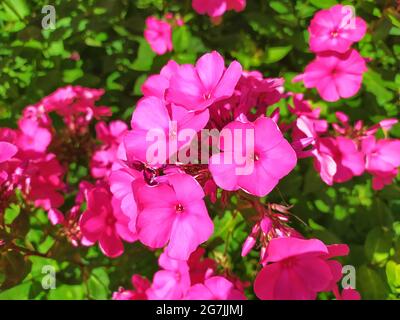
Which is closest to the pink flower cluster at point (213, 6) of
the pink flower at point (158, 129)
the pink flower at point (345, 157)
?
the pink flower at point (345, 157)

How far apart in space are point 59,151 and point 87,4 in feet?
2.17

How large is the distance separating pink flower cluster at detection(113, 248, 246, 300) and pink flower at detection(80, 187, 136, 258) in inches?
5.7

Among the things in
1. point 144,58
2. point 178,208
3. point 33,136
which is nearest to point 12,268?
point 33,136

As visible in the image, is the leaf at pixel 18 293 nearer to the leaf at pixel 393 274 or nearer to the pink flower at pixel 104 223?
the pink flower at pixel 104 223

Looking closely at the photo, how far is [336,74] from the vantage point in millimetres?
1597

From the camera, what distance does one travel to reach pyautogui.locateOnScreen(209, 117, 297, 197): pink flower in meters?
0.83

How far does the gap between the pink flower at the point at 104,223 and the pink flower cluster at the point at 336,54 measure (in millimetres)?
854

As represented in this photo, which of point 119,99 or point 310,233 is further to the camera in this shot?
point 119,99

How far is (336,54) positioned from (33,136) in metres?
1.12

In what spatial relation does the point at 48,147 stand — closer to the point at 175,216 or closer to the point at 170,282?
the point at 170,282

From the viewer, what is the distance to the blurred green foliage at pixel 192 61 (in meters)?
1.45
